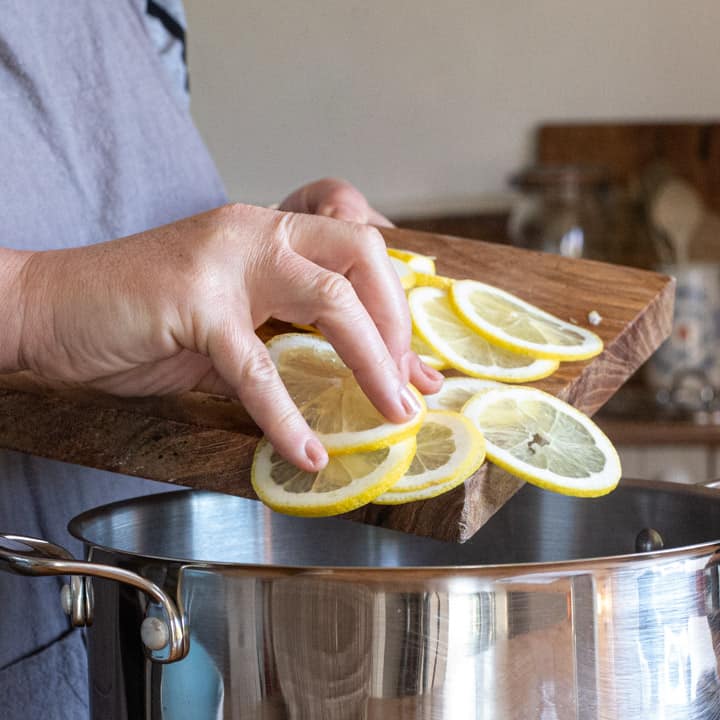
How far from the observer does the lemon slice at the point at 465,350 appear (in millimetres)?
710

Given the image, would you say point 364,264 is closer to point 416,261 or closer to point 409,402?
point 409,402

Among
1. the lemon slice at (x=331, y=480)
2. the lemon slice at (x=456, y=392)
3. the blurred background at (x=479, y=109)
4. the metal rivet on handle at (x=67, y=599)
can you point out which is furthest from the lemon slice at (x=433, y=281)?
the blurred background at (x=479, y=109)

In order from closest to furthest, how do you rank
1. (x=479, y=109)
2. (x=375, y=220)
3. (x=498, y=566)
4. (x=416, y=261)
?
(x=498, y=566)
(x=416, y=261)
(x=375, y=220)
(x=479, y=109)

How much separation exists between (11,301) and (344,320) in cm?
16

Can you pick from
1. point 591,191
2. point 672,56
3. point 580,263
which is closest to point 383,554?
point 580,263

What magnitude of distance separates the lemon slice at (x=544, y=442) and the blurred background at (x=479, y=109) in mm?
1839

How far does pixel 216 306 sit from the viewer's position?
553 millimetres

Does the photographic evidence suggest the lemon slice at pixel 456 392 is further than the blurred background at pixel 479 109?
No

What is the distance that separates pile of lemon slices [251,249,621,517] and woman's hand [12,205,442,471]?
0.02 metres

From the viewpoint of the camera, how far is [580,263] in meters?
0.90

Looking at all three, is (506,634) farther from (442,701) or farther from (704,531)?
(704,531)

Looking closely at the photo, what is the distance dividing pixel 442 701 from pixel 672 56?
232cm

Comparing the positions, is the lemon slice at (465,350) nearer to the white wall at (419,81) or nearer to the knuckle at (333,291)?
the knuckle at (333,291)

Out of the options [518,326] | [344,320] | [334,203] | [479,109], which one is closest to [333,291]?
[344,320]
